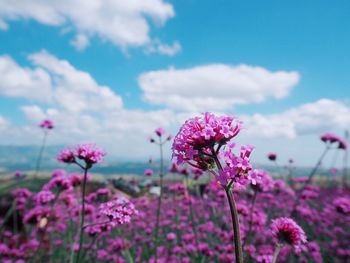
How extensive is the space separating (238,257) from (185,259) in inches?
218

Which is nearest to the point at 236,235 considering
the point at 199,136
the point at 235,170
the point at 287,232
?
the point at 235,170

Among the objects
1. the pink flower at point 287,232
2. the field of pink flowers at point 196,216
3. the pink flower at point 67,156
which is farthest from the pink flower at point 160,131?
the pink flower at point 287,232

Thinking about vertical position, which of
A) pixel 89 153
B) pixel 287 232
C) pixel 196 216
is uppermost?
pixel 89 153

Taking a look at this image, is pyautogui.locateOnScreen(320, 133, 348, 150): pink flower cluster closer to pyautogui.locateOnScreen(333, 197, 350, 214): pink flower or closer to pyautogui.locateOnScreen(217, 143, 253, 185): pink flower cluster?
pyautogui.locateOnScreen(333, 197, 350, 214): pink flower

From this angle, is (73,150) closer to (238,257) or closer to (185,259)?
(238,257)

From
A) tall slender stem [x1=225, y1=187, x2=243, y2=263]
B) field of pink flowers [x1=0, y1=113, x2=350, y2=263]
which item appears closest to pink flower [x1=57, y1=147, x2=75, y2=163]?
field of pink flowers [x1=0, y1=113, x2=350, y2=263]

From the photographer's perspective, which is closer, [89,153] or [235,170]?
[235,170]

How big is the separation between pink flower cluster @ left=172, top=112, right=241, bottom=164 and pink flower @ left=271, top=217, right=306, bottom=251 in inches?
44.6

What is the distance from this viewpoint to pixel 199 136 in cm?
190

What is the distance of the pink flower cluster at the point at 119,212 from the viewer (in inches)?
107

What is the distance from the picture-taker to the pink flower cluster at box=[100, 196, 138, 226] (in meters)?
2.72

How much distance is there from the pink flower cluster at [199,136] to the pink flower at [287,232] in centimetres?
113

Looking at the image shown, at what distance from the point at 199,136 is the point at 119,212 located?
4.27ft

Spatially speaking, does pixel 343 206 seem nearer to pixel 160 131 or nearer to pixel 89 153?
Result: pixel 160 131
